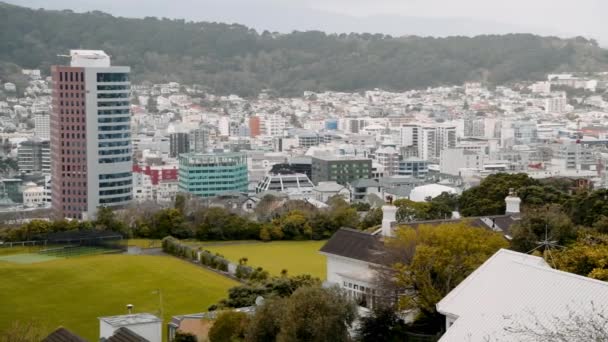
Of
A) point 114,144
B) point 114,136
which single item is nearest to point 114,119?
point 114,136

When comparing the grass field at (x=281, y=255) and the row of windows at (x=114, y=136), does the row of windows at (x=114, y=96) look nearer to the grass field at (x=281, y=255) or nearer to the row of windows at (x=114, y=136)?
the row of windows at (x=114, y=136)

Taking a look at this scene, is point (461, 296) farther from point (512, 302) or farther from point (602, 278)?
point (602, 278)

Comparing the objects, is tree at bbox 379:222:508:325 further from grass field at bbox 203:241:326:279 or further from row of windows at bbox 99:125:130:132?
row of windows at bbox 99:125:130:132

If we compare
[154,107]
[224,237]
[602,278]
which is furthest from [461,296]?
[154,107]

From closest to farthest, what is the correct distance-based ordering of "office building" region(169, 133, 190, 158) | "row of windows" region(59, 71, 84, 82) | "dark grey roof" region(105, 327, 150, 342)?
"dark grey roof" region(105, 327, 150, 342)
"row of windows" region(59, 71, 84, 82)
"office building" region(169, 133, 190, 158)

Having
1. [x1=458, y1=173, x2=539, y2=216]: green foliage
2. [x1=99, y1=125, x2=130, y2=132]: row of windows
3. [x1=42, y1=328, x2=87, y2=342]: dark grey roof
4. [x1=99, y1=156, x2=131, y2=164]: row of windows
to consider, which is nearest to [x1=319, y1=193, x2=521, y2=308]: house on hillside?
[x1=42, y1=328, x2=87, y2=342]: dark grey roof

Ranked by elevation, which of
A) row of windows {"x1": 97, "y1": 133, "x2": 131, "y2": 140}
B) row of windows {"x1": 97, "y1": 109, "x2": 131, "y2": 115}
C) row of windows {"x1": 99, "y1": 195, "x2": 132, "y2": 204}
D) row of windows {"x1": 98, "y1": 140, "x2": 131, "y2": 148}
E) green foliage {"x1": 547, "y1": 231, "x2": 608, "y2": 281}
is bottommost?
row of windows {"x1": 99, "y1": 195, "x2": 132, "y2": 204}
